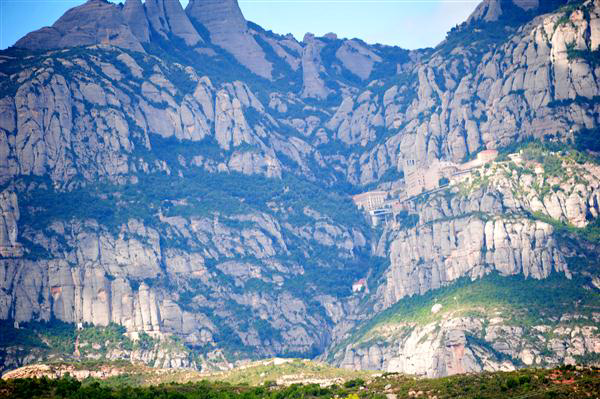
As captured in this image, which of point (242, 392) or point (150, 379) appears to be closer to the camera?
point (242, 392)

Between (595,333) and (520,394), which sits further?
(595,333)

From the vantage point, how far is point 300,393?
153 meters

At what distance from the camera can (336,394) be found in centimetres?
14962

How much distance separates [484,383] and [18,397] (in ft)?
171

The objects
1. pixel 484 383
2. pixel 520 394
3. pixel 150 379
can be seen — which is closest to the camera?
pixel 520 394

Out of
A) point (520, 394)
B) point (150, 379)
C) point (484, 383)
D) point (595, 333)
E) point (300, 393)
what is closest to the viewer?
point (520, 394)

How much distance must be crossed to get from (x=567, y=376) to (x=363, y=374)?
2063 inches

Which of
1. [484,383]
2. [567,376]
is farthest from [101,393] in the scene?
[567,376]

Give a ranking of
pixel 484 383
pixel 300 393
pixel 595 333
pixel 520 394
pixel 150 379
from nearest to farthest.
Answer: pixel 520 394 < pixel 484 383 < pixel 300 393 < pixel 150 379 < pixel 595 333

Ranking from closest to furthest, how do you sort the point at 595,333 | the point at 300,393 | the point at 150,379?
the point at 300,393 < the point at 150,379 < the point at 595,333

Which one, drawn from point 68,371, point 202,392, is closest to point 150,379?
point 68,371

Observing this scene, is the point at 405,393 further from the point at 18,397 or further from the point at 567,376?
the point at 18,397

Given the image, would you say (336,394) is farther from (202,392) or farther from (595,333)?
(595,333)

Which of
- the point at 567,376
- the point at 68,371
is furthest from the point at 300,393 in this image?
the point at 68,371
